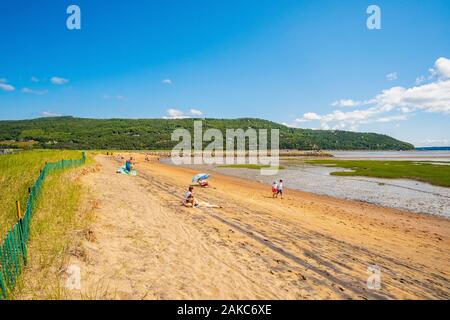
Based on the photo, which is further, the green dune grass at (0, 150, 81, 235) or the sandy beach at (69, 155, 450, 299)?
the green dune grass at (0, 150, 81, 235)

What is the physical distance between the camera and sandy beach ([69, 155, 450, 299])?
6969mm

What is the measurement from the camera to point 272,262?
891cm

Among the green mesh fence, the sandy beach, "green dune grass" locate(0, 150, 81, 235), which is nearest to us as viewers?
the green mesh fence

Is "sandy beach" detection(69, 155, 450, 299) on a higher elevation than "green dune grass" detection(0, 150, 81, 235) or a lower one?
lower

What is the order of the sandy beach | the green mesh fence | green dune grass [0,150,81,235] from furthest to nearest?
green dune grass [0,150,81,235]
the sandy beach
the green mesh fence

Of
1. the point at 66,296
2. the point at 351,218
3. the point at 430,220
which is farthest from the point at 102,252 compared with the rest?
the point at 430,220

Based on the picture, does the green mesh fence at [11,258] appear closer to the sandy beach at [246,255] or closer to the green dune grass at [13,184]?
the sandy beach at [246,255]

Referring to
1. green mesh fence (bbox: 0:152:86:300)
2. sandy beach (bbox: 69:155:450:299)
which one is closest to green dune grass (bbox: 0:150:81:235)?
green mesh fence (bbox: 0:152:86:300)

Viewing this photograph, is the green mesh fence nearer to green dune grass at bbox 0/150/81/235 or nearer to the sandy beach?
the sandy beach

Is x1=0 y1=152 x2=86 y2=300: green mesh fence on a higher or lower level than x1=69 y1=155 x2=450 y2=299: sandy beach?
higher

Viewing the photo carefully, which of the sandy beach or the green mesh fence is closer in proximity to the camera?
the green mesh fence
